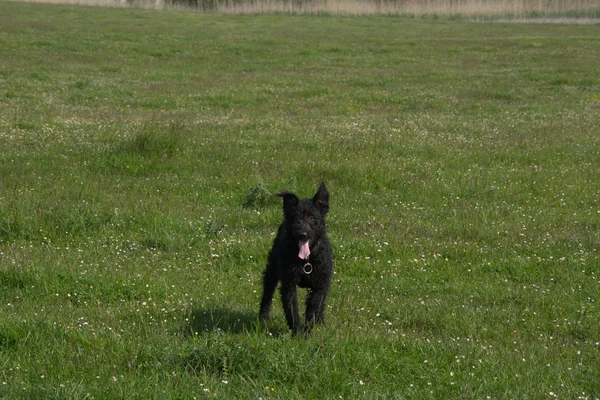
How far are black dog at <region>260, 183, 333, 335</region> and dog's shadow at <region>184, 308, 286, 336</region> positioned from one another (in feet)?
1.11

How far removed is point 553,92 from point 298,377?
80.2 ft

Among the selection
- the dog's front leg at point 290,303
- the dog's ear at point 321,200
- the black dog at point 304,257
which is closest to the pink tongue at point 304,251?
the black dog at point 304,257

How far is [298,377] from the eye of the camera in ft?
19.3

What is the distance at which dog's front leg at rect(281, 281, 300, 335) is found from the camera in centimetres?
738

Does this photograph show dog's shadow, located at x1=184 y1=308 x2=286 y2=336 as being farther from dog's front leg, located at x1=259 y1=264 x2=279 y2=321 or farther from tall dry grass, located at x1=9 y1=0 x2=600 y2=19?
tall dry grass, located at x1=9 y1=0 x2=600 y2=19

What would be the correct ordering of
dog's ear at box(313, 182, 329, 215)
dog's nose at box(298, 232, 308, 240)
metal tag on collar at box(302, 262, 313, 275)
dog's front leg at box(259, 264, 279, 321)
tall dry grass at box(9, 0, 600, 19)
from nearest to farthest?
dog's nose at box(298, 232, 308, 240), metal tag on collar at box(302, 262, 313, 275), dog's ear at box(313, 182, 329, 215), dog's front leg at box(259, 264, 279, 321), tall dry grass at box(9, 0, 600, 19)

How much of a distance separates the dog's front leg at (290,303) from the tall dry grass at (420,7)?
192 ft

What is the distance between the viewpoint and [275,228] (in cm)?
1138

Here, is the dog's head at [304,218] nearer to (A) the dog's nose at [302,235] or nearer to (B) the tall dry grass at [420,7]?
(A) the dog's nose at [302,235]

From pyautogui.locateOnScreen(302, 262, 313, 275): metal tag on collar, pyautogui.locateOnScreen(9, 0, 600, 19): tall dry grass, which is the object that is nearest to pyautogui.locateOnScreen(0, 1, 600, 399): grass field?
pyautogui.locateOnScreen(302, 262, 313, 275): metal tag on collar

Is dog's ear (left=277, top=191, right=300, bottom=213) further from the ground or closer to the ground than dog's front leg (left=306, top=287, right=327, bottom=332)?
further from the ground

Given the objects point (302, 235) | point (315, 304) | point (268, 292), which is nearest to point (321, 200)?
point (302, 235)

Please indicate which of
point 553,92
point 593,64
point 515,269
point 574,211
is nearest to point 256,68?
point 553,92

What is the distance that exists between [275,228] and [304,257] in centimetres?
411
